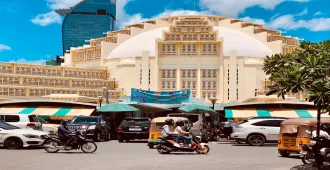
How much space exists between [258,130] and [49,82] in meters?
40.8

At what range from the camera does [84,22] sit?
185 m

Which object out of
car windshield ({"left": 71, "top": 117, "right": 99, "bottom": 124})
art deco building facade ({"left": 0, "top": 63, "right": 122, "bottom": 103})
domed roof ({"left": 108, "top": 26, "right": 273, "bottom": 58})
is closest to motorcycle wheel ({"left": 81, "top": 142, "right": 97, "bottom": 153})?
car windshield ({"left": 71, "top": 117, "right": 99, "bottom": 124})

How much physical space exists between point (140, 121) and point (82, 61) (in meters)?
50.2

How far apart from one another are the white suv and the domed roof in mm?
40877

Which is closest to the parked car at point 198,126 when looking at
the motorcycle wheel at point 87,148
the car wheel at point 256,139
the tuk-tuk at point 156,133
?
the car wheel at point 256,139

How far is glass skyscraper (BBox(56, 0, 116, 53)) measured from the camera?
183m

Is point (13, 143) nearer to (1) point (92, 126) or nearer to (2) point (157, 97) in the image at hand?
(1) point (92, 126)

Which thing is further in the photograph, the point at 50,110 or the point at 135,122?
the point at 50,110

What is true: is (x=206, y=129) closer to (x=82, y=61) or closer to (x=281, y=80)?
(x=281, y=80)

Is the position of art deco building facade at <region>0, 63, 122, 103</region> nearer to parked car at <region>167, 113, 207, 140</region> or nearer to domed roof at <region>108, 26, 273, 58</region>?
domed roof at <region>108, 26, 273, 58</region>

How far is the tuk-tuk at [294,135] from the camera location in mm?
19375

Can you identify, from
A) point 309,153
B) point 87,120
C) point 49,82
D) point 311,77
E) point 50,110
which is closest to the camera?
point 311,77

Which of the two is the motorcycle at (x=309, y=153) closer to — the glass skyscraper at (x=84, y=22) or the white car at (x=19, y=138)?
the white car at (x=19, y=138)

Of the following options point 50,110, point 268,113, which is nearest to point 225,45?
point 268,113
